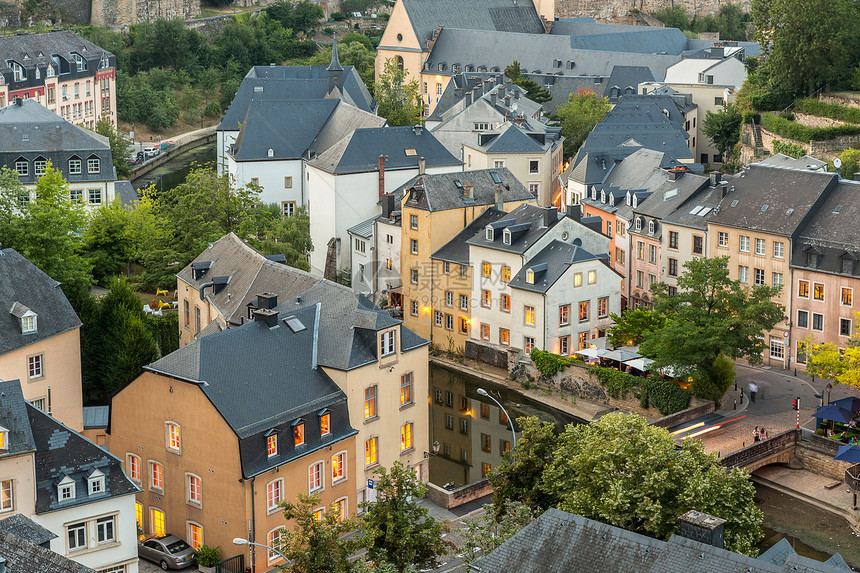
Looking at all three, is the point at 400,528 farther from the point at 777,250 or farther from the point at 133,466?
the point at 777,250

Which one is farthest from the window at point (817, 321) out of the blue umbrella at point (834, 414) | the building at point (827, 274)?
the blue umbrella at point (834, 414)

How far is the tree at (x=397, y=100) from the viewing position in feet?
363

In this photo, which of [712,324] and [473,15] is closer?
[712,324]

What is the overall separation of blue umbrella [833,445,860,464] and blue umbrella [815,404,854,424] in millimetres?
1863

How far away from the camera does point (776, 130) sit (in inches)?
3300

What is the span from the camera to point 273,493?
146ft

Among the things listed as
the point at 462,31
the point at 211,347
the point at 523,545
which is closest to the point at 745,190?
the point at 211,347

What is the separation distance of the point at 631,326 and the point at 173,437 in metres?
25.4

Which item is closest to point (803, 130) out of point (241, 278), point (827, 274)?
point (827, 274)

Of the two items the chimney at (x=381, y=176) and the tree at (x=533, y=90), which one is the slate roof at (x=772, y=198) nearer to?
the chimney at (x=381, y=176)

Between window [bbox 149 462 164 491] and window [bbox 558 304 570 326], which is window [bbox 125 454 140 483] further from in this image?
window [bbox 558 304 570 326]

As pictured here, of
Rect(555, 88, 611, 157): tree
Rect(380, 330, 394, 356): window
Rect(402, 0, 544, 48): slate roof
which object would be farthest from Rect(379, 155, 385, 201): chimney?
Rect(402, 0, 544, 48): slate roof

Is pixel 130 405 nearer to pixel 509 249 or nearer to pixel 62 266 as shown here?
pixel 62 266

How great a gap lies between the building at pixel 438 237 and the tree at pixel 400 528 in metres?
29.7
